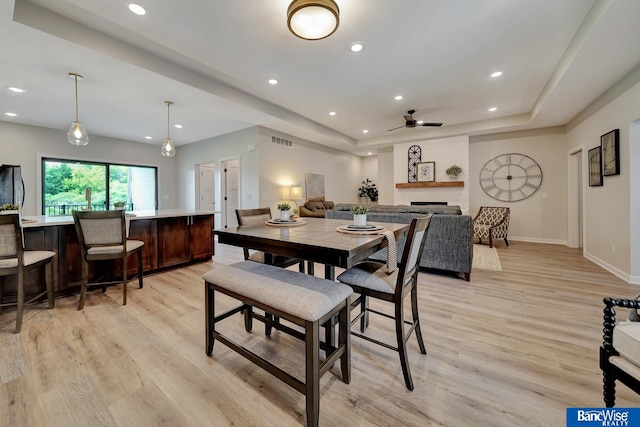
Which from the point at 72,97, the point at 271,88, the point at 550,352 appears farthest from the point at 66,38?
the point at 550,352

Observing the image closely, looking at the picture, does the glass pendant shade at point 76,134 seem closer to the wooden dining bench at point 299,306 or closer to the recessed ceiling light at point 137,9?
the recessed ceiling light at point 137,9

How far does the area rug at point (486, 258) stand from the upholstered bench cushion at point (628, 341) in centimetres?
292

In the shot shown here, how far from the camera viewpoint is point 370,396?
141 cm

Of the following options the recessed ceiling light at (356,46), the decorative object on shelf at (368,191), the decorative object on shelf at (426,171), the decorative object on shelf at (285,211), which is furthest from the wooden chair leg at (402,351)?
the decorative object on shelf at (368,191)

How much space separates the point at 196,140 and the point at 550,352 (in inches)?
305

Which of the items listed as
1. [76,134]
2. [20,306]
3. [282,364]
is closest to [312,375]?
[282,364]

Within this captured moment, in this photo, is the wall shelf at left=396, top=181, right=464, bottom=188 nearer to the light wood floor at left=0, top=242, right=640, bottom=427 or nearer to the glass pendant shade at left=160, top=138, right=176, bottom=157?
the light wood floor at left=0, top=242, right=640, bottom=427

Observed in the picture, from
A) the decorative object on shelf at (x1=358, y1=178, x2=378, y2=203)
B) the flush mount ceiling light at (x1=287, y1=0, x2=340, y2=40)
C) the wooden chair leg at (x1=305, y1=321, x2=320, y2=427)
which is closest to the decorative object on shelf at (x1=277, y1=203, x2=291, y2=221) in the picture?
the wooden chair leg at (x1=305, y1=321, x2=320, y2=427)

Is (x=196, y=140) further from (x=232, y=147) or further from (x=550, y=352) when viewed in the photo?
(x=550, y=352)

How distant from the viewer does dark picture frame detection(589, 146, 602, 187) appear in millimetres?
3836

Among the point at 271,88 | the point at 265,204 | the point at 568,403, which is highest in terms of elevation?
the point at 271,88

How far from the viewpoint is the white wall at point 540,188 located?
18.3 feet

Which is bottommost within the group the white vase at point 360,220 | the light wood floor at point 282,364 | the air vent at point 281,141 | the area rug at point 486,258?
the light wood floor at point 282,364

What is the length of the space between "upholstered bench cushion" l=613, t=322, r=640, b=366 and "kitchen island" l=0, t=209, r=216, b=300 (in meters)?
4.06
